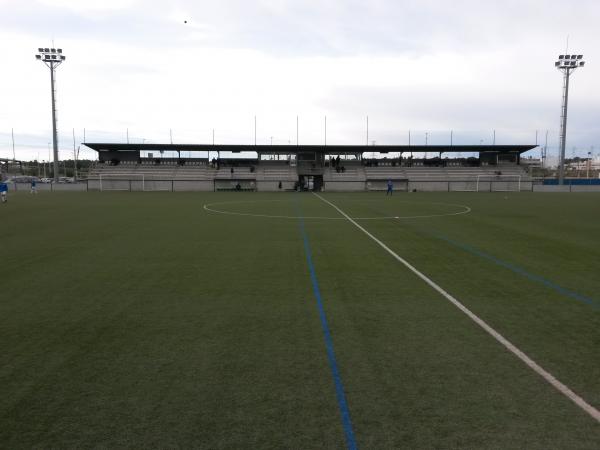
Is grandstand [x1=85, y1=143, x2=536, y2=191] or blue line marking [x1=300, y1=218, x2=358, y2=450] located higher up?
grandstand [x1=85, y1=143, x2=536, y2=191]

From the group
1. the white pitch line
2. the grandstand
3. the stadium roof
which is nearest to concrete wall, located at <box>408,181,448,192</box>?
the grandstand

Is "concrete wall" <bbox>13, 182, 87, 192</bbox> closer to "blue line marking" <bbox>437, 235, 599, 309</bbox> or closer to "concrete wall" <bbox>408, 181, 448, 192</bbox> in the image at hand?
"concrete wall" <bbox>408, 181, 448, 192</bbox>

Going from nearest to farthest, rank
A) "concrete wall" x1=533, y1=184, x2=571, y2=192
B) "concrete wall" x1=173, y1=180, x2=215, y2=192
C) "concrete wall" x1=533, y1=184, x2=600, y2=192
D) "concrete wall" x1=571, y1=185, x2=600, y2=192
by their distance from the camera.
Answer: "concrete wall" x1=571, y1=185, x2=600, y2=192, "concrete wall" x1=533, y1=184, x2=600, y2=192, "concrete wall" x1=533, y1=184, x2=571, y2=192, "concrete wall" x1=173, y1=180, x2=215, y2=192

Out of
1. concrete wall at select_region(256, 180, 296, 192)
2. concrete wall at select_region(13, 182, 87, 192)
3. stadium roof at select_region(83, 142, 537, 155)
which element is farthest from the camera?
stadium roof at select_region(83, 142, 537, 155)

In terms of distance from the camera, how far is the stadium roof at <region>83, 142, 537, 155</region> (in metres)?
71.6

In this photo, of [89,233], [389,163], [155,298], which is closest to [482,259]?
[155,298]

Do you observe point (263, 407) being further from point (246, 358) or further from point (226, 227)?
point (226, 227)

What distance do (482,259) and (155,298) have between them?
917 cm

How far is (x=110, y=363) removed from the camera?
5.64 m

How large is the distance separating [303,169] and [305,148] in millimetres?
3726

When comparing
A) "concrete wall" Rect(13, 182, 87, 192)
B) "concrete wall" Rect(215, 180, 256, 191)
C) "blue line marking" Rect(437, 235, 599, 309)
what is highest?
"concrete wall" Rect(215, 180, 256, 191)

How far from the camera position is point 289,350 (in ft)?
19.8

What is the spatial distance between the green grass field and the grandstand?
57035 mm

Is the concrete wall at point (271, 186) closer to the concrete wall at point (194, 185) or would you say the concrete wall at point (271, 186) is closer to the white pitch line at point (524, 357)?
the concrete wall at point (194, 185)
